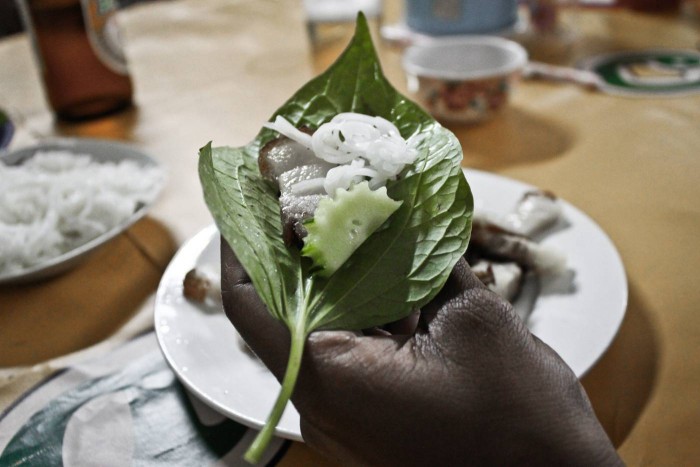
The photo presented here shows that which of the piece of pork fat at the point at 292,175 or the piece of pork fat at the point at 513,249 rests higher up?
the piece of pork fat at the point at 292,175

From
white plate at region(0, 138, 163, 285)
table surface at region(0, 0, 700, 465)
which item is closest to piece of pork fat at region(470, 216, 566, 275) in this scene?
table surface at region(0, 0, 700, 465)

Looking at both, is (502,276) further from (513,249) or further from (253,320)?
(253,320)

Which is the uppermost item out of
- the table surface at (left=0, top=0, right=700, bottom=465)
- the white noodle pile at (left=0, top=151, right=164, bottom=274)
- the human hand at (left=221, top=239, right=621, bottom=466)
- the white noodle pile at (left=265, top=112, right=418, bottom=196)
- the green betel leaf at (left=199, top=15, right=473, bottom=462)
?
the white noodle pile at (left=265, top=112, right=418, bottom=196)

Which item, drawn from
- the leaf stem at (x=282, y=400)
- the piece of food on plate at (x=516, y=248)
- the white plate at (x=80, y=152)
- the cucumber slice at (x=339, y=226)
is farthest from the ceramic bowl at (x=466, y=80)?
the leaf stem at (x=282, y=400)

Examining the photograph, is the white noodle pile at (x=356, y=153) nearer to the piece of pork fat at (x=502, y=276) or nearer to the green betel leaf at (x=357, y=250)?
the green betel leaf at (x=357, y=250)

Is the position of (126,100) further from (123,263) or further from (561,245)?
(561,245)

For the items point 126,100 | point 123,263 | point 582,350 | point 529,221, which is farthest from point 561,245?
point 126,100

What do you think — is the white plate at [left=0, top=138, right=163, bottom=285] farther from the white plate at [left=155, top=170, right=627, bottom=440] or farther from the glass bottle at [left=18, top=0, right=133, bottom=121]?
the glass bottle at [left=18, top=0, right=133, bottom=121]
